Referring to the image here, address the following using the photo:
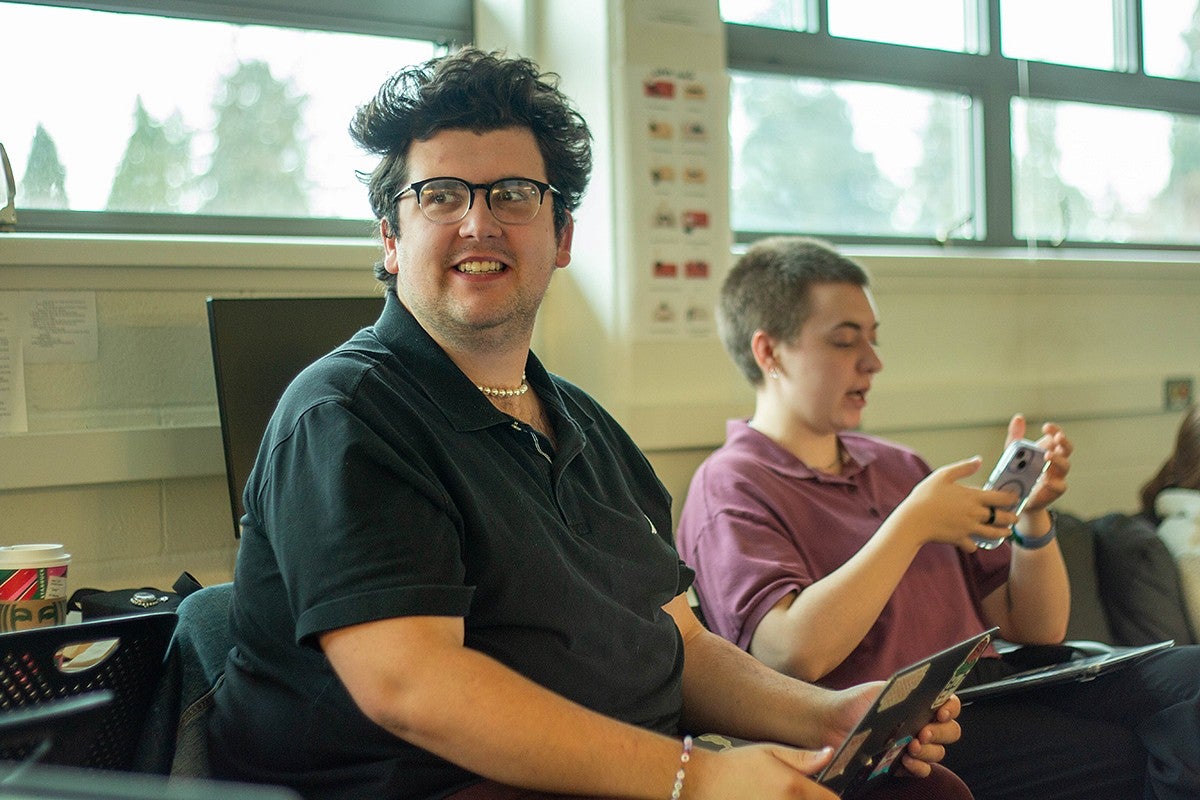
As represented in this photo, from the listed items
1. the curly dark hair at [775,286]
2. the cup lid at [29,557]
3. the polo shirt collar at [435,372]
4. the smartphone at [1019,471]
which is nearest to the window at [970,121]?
the curly dark hair at [775,286]

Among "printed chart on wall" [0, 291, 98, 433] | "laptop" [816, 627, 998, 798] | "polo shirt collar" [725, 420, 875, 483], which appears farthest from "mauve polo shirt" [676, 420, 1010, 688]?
"printed chart on wall" [0, 291, 98, 433]

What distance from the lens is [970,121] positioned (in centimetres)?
327

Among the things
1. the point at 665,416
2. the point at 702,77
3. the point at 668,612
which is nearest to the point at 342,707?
the point at 668,612

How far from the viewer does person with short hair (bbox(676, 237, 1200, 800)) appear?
1747 millimetres

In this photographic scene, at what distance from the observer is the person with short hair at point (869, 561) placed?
5.73ft

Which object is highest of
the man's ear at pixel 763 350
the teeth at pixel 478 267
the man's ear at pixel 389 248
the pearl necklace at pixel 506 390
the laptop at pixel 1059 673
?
the man's ear at pixel 389 248

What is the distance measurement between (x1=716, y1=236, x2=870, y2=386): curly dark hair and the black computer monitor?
0.71m

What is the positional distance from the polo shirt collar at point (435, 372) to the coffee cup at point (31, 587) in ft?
1.76

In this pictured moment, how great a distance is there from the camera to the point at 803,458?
79.7 inches

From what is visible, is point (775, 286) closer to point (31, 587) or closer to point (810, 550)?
point (810, 550)

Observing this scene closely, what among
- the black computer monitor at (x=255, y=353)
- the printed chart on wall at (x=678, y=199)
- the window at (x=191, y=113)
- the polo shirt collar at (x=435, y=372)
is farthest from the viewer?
the printed chart on wall at (x=678, y=199)

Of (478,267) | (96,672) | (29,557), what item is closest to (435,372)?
(478,267)

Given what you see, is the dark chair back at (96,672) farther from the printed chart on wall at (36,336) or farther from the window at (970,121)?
the window at (970,121)

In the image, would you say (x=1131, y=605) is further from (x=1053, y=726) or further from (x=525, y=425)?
(x=525, y=425)
